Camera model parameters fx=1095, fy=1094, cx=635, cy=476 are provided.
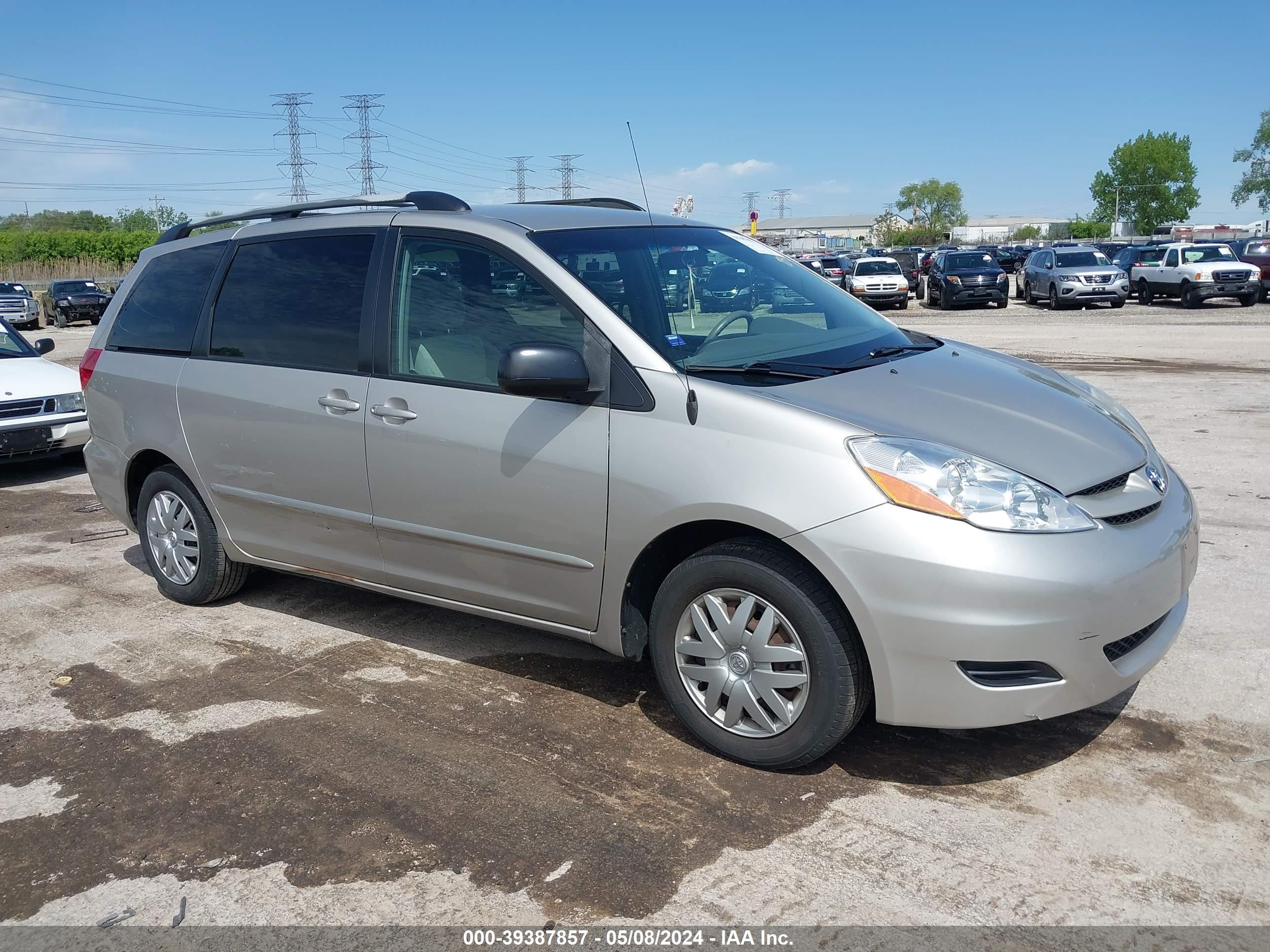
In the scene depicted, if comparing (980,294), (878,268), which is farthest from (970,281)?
(878,268)

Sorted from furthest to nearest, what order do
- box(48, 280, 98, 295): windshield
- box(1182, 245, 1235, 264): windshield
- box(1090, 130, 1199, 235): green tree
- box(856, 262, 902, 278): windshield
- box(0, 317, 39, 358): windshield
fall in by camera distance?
box(1090, 130, 1199, 235): green tree < box(48, 280, 98, 295): windshield < box(856, 262, 902, 278): windshield < box(1182, 245, 1235, 264): windshield < box(0, 317, 39, 358): windshield

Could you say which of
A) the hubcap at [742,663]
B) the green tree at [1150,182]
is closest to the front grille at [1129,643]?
the hubcap at [742,663]

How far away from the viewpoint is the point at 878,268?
34.1m

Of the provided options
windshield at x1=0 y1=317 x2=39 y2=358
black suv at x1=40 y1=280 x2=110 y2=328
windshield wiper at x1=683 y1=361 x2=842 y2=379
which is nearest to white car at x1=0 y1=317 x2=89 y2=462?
windshield at x1=0 y1=317 x2=39 y2=358

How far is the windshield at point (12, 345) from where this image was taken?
1045cm

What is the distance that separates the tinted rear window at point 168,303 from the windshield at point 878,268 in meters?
30.1

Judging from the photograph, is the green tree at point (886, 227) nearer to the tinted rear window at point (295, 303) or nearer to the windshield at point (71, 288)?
the windshield at point (71, 288)

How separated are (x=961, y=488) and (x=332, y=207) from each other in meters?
3.18

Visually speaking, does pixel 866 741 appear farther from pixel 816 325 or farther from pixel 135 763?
pixel 135 763

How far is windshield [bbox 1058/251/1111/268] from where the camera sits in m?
30.9

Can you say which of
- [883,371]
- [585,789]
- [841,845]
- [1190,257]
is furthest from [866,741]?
[1190,257]

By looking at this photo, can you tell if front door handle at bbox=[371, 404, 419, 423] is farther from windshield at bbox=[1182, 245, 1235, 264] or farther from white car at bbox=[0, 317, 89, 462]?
windshield at bbox=[1182, 245, 1235, 264]

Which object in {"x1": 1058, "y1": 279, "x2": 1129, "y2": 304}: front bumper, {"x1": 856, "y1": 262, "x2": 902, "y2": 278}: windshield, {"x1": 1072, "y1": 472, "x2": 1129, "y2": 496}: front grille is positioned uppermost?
A: {"x1": 856, "y1": 262, "x2": 902, "y2": 278}: windshield

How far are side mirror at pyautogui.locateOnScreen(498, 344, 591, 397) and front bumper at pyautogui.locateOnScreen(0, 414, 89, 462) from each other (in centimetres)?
668
